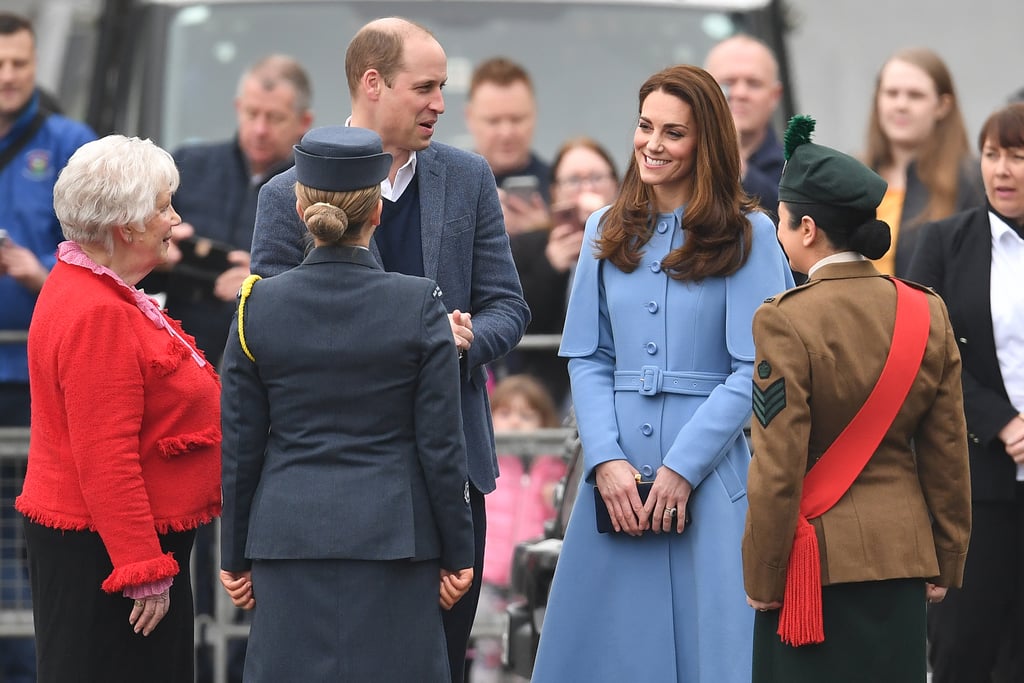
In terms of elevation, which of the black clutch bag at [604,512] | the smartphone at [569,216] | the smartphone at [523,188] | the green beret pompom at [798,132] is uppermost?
the green beret pompom at [798,132]

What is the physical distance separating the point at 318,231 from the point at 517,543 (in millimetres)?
2517

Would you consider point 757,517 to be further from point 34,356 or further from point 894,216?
point 894,216

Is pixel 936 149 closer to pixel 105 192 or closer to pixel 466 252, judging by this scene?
pixel 466 252

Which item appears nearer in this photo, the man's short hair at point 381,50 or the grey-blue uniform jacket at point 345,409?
the grey-blue uniform jacket at point 345,409

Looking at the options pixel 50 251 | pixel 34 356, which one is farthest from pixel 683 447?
pixel 50 251

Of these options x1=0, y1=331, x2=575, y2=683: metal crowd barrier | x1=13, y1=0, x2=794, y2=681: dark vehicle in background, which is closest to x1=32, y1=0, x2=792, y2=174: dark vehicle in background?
x1=13, y1=0, x2=794, y2=681: dark vehicle in background

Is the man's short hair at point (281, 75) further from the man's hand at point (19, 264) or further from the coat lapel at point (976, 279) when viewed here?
the coat lapel at point (976, 279)

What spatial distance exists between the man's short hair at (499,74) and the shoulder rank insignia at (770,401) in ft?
13.5

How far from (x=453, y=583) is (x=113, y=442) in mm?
881

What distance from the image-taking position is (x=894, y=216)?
23.4 feet

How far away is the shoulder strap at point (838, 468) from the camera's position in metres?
4.30

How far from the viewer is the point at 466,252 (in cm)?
487

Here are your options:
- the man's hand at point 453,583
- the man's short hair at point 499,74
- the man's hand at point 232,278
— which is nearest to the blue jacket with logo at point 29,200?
the man's hand at point 232,278

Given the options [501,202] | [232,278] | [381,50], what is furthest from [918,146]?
[381,50]
